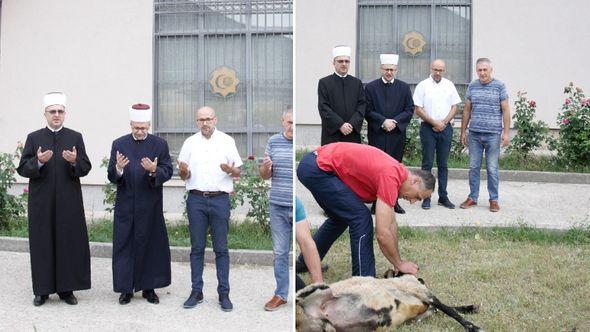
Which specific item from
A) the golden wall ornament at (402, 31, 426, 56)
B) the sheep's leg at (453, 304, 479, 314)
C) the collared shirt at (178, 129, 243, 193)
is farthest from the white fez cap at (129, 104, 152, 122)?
the sheep's leg at (453, 304, 479, 314)

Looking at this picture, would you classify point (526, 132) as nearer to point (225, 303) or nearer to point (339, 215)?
point (339, 215)

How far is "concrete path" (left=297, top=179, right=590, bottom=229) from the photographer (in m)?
3.33

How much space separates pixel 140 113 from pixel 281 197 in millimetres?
539

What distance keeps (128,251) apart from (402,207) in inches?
48.8

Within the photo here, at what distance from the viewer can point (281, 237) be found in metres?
2.57

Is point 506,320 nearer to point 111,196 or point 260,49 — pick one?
point 260,49

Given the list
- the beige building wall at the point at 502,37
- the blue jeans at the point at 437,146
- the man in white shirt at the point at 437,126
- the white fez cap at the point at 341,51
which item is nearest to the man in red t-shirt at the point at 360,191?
the beige building wall at the point at 502,37

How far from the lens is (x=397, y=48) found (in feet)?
9.49

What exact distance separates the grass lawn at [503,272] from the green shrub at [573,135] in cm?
33

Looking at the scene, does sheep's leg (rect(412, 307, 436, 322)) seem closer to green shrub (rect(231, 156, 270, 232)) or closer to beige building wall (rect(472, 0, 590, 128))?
green shrub (rect(231, 156, 270, 232))

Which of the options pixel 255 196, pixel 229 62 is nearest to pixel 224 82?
pixel 229 62

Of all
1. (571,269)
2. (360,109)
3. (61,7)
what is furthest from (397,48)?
(61,7)

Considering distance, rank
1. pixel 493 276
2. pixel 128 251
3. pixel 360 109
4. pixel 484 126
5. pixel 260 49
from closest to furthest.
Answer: pixel 260 49
pixel 493 276
pixel 360 109
pixel 128 251
pixel 484 126

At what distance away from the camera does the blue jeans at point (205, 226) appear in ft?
9.28
